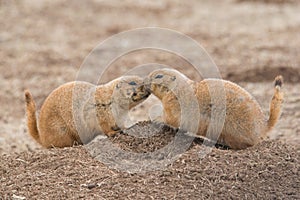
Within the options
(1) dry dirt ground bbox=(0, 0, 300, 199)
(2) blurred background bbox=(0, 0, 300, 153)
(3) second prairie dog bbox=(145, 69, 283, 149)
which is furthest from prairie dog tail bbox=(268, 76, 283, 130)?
(2) blurred background bbox=(0, 0, 300, 153)

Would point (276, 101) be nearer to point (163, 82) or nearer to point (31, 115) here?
point (163, 82)

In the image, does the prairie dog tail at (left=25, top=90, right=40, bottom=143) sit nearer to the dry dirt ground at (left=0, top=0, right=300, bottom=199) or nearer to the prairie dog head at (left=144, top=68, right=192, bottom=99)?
the dry dirt ground at (left=0, top=0, right=300, bottom=199)

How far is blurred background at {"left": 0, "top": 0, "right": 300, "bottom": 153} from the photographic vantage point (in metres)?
8.60

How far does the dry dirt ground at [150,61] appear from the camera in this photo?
441cm

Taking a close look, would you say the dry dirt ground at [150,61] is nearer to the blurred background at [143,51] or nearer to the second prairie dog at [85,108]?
the blurred background at [143,51]

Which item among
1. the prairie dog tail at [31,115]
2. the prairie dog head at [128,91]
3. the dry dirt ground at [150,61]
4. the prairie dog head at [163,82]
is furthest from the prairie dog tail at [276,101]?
the prairie dog tail at [31,115]

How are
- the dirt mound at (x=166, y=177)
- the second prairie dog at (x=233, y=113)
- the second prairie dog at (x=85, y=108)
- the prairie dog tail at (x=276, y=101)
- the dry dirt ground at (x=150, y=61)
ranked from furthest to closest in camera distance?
the second prairie dog at (x=85, y=108) < the prairie dog tail at (x=276, y=101) < the second prairie dog at (x=233, y=113) < the dry dirt ground at (x=150, y=61) < the dirt mound at (x=166, y=177)

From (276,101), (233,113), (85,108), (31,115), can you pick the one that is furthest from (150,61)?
(233,113)

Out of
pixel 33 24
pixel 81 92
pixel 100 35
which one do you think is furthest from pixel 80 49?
pixel 81 92

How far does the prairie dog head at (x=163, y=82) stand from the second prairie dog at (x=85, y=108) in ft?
0.35

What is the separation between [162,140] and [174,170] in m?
0.52

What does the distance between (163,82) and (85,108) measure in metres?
0.75

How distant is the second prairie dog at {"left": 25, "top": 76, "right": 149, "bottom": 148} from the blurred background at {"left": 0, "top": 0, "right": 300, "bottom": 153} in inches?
57.3

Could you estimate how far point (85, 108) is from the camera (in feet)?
17.8
